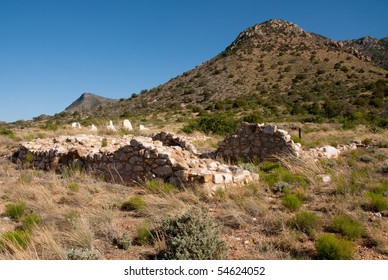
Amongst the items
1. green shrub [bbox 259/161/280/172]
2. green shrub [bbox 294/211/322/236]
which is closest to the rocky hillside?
green shrub [bbox 259/161/280/172]

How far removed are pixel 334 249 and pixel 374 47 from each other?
6750 centimetres

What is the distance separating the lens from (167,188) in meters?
6.65

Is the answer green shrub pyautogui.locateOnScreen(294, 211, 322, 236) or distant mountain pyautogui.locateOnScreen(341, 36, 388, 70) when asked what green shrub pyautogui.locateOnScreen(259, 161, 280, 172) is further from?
distant mountain pyautogui.locateOnScreen(341, 36, 388, 70)

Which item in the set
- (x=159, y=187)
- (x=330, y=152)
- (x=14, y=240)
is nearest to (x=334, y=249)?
(x=159, y=187)

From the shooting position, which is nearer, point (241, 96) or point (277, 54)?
point (241, 96)

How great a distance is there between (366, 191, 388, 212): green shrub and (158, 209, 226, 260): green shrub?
10.2ft

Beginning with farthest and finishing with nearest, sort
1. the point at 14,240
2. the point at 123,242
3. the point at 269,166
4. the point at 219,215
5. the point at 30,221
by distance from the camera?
the point at 269,166 < the point at 219,215 < the point at 30,221 < the point at 123,242 < the point at 14,240

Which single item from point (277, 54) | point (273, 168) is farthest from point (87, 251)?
point (277, 54)

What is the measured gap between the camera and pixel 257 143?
10.5 metres

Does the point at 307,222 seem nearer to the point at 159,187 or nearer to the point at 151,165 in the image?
the point at 159,187

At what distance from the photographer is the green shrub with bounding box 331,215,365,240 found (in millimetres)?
4469

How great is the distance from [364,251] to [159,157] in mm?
4627

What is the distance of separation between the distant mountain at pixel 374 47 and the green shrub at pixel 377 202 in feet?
163
